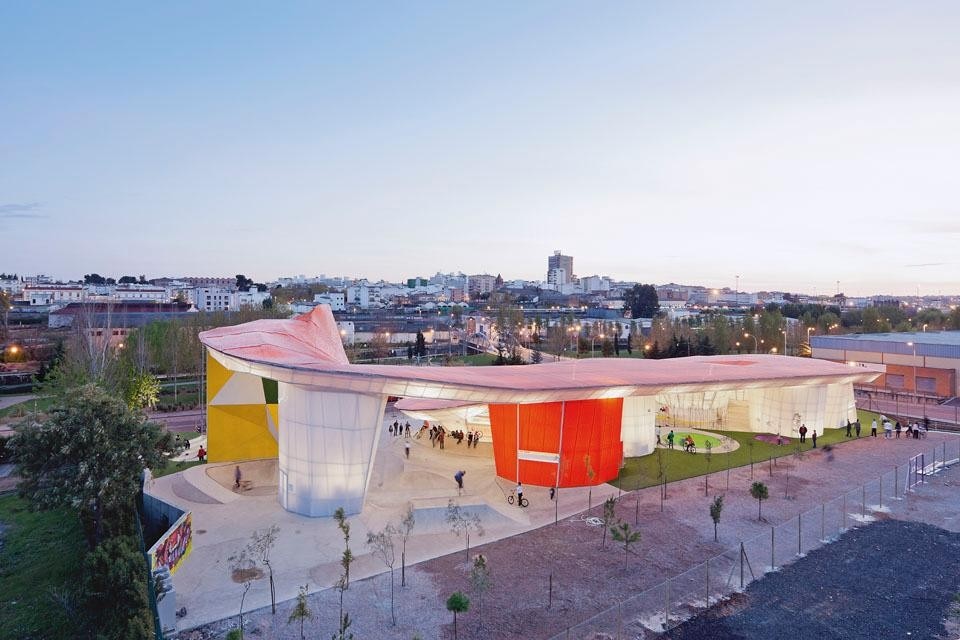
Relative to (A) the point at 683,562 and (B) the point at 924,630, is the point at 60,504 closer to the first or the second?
(A) the point at 683,562

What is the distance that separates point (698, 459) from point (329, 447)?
20826 millimetres

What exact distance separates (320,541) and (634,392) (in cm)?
1574

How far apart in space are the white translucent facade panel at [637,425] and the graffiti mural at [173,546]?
883 inches

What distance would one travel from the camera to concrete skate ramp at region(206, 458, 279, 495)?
87.8 ft

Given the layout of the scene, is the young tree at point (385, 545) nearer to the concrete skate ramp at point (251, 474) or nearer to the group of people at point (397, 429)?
the concrete skate ramp at point (251, 474)

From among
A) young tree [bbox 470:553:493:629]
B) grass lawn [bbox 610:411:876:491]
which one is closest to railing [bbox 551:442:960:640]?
young tree [bbox 470:553:493:629]

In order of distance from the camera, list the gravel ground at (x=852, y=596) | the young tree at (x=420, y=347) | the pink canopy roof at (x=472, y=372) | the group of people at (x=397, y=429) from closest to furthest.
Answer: the gravel ground at (x=852, y=596) → the pink canopy roof at (x=472, y=372) → the group of people at (x=397, y=429) → the young tree at (x=420, y=347)

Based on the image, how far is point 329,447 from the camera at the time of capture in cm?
2133

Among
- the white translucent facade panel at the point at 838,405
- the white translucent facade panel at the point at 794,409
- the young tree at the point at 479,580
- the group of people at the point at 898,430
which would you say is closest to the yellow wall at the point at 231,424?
the young tree at the point at 479,580

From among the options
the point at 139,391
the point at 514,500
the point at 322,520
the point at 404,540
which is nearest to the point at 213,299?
the point at 139,391

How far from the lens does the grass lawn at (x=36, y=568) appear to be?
49.4 feet

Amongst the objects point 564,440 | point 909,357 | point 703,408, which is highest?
point 909,357

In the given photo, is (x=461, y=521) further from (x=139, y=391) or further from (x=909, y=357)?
(x=909, y=357)

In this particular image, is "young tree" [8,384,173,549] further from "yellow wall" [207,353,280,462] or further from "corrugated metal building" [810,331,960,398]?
"corrugated metal building" [810,331,960,398]
